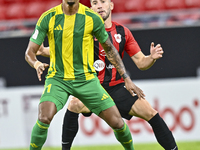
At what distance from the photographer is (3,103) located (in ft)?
23.0

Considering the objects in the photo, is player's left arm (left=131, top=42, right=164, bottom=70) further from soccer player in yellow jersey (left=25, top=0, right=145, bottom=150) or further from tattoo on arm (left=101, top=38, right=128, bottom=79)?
soccer player in yellow jersey (left=25, top=0, right=145, bottom=150)

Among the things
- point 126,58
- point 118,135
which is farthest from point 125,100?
point 126,58

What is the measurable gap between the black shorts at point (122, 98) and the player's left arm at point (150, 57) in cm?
35

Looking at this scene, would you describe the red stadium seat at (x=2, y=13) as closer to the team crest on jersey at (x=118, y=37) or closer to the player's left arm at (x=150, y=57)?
the team crest on jersey at (x=118, y=37)

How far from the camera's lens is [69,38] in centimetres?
390

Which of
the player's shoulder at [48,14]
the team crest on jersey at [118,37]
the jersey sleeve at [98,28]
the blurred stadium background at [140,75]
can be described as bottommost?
the blurred stadium background at [140,75]

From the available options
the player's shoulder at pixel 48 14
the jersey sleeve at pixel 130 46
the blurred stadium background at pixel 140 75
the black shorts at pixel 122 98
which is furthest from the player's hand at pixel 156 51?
the blurred stadium background at pixel 140 75

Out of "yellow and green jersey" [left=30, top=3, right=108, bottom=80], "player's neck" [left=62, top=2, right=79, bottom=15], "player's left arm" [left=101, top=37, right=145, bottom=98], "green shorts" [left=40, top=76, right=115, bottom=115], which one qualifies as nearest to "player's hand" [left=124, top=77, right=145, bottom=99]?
"player's left arm" [left=101, top=37, right=145, bottom=98]

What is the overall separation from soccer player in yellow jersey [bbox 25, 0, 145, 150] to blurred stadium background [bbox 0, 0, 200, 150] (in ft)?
8.97

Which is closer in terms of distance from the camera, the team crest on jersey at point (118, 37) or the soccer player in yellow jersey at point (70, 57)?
the soccer player in yellow jersey at point (70, 57)

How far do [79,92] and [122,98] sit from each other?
67 centimetres

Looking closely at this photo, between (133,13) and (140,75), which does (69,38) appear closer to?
(140,75)

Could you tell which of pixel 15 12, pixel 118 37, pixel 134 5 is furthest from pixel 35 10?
pixel 118 37

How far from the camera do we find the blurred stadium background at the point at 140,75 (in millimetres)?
6672
